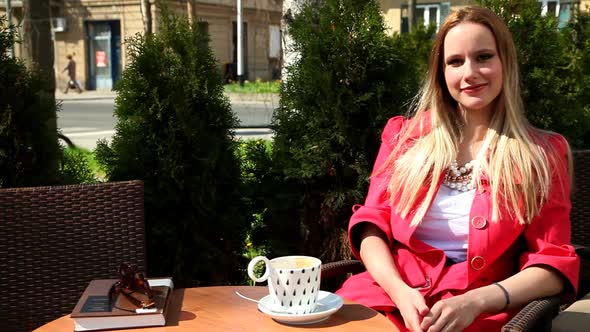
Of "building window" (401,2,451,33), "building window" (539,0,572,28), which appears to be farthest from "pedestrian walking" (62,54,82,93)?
"building window" (539,0,572,28)

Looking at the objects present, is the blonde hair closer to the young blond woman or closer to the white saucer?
the young blond woman

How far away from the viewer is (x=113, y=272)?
2490mm

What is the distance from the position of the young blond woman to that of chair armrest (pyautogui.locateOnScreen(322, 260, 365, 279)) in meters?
0.06

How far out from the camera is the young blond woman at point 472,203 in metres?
2.18

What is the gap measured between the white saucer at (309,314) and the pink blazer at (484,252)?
0.41 m

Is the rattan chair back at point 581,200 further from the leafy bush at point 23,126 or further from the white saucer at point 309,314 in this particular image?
the leafy bush at point 23,126

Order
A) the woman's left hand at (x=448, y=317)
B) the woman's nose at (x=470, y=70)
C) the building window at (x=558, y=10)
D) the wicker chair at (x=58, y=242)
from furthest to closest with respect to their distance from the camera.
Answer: the building window at (x=558, y=10), the wicker chair at (x=58, y=242), the woman's nose at (x=470, y=70), the woman's left hand at (x=448, y=317)

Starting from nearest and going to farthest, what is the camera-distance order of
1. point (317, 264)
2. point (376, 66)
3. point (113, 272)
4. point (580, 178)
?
1. point (317, 264)
2. point (113, 272)
3. point (580, 178)
4. point (376, 66)

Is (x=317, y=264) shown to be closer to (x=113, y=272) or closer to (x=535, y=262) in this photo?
(x=535, y=262)

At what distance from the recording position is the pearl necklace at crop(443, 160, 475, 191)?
2.34m

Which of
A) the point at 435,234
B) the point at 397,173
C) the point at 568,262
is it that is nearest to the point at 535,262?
the point at 568,262

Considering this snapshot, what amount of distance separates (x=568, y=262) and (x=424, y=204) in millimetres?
507

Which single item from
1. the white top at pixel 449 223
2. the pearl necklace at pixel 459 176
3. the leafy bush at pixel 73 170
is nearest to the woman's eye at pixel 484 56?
the pearl necklace at pixel 459 176

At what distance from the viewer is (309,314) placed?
1.77 meters
